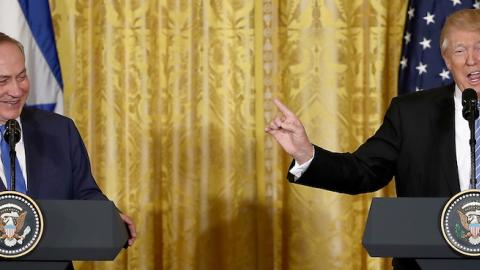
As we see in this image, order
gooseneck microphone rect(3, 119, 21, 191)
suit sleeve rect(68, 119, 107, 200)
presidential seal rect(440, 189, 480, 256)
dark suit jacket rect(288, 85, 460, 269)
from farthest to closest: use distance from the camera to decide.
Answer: suit sleeve rect(68, 119, 107, 200) → dark suit jacket rect(288, 85, 460, 269) → gooseneck microphone rect(3, 119, 21, 191) → presidential seal rect(440, 189, 480, 256)

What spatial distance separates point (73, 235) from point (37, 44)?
2.65 meters

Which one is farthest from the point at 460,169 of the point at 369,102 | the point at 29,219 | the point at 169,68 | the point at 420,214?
the point at 169,68

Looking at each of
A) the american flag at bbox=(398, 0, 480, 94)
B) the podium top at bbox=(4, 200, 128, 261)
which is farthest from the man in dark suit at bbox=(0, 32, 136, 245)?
the american flag at bbox=(398, 0, 480, 94)

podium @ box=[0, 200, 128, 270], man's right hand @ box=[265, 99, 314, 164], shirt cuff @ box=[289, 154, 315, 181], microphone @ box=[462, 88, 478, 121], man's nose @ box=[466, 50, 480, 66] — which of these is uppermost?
man's nose @ box=[466, 50, 480, 66]

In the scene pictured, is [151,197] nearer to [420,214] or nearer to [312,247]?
[312,247]

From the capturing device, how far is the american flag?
16.3 feet

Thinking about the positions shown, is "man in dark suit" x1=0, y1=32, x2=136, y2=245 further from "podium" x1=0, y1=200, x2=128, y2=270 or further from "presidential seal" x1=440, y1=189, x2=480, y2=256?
"presidential seal" x1=440, y1=189, x2=480, y2=256

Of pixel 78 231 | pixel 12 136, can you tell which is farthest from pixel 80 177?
pixel 78 231

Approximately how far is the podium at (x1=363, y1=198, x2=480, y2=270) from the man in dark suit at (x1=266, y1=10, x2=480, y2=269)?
538mm

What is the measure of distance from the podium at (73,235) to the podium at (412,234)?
0.77 m

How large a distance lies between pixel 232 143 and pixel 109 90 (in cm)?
81

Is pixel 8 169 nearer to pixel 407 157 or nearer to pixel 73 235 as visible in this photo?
→ pixel 73 235

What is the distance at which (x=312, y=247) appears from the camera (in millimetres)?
5398

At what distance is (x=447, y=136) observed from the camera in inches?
126
